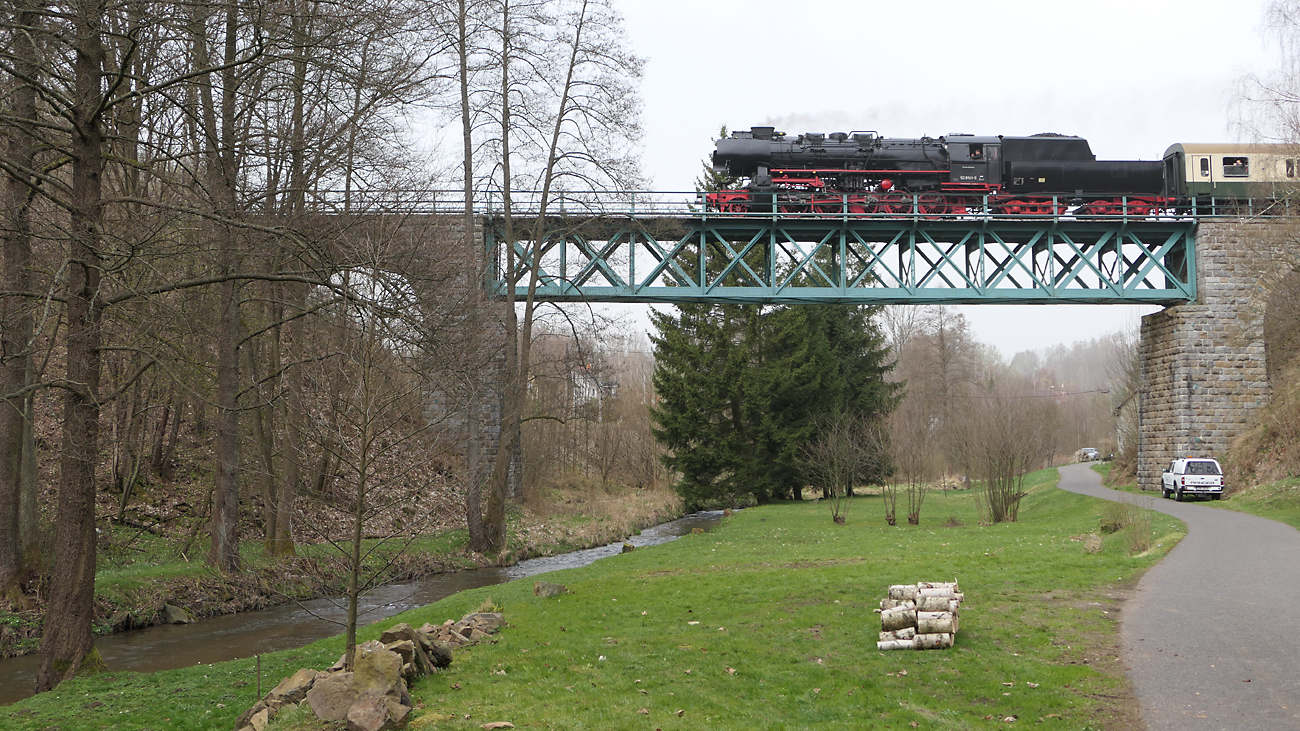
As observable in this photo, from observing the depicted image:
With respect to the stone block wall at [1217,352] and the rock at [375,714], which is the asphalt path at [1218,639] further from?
the stone block wall at [1217,352]

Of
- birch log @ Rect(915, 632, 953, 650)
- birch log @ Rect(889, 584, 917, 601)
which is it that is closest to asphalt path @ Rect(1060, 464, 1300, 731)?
birch log @ Rect(915, 632, 953, 650)

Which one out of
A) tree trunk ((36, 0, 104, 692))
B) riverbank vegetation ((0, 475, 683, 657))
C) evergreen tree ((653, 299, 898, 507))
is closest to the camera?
tree trunk ((36, 0, 104, 692))

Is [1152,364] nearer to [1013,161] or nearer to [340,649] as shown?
[1013,161]

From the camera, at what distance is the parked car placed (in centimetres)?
3044

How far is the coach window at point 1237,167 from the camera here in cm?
3394

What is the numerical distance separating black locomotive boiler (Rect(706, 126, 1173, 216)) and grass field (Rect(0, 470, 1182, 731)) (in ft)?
58.9

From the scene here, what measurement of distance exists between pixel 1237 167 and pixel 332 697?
124 ft

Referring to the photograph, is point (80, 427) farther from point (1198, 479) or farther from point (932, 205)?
point (1198, 479)

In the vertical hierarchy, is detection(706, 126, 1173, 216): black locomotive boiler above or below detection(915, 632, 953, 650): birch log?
above

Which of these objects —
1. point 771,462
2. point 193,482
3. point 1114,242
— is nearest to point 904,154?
point 1114,242

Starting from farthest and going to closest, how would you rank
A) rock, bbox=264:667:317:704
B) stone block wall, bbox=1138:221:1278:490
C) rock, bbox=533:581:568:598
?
stone block wall, bbox=1138:221:1278:490
rock, bbox=533:581:568:598
rock, bbox=264:667:317:704

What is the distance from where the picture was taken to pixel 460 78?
25.7 m

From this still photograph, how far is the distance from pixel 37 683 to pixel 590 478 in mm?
32587

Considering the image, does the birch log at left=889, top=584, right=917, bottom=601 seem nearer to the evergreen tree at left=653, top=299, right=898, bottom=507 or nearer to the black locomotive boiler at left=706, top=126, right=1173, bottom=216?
the black locomotive boiler at left=706, top=126, right=1173, bottom=216
